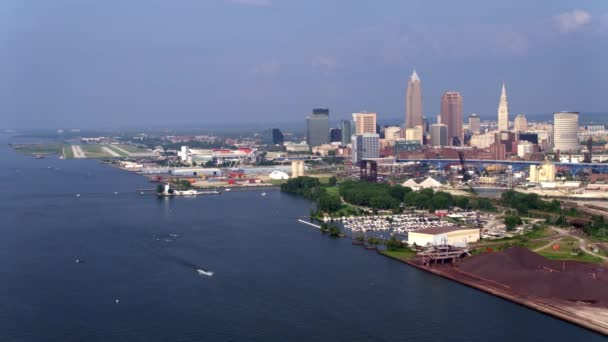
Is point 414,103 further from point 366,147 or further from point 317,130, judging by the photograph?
point 366,147

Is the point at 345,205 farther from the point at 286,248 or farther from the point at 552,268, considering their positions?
the point at 552,268

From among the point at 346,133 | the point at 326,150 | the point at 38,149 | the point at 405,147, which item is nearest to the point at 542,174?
the point at 405,147

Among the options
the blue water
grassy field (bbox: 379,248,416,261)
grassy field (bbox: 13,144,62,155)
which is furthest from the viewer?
grassy field (bbox: 13,144,62,155)

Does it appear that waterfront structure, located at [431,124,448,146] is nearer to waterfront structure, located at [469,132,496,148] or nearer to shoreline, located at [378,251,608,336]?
waterfront structure, located at [469,132,496,148]

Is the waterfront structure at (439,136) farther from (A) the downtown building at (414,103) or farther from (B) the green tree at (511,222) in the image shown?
(B) the green tree at (511,222)

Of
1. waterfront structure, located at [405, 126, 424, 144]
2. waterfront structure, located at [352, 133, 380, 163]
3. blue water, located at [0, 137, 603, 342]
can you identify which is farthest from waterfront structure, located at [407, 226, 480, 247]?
waterfront structure, located at [405, 126, 424, 144]

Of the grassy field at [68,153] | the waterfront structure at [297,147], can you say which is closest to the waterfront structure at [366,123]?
the waterfront structure at [297,147]
